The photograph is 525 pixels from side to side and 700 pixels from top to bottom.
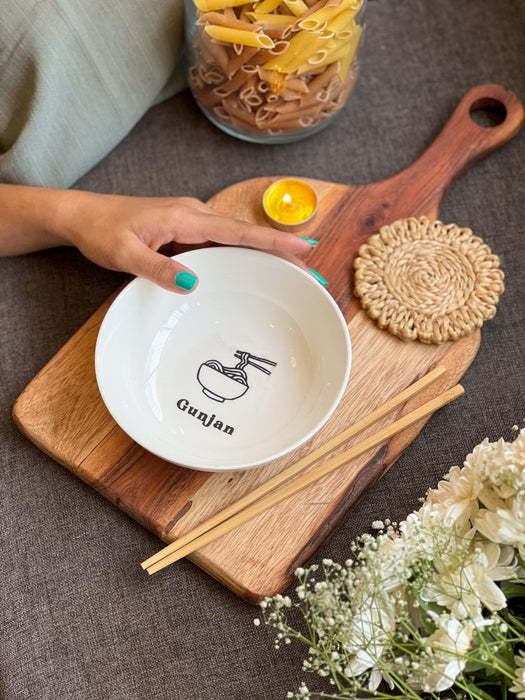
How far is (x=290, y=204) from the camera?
1015 millimetres

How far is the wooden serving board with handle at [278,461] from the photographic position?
820 mm

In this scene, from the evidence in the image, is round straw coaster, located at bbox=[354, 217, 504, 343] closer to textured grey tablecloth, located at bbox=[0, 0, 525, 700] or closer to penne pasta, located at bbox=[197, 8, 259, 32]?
textured grey tablecloth, located at bbox=[0, 0, 525, 700]

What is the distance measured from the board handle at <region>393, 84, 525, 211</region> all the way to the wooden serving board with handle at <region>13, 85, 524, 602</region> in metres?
0.03

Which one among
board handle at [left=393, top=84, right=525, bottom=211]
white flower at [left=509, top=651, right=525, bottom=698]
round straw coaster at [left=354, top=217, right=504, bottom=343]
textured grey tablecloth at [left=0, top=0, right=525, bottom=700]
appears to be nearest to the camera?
white flower at [left=509, top=651, right=525, bottom=698]

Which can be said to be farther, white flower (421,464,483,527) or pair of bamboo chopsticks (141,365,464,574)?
pair of bamboo chopsticks (141,365,464,574)

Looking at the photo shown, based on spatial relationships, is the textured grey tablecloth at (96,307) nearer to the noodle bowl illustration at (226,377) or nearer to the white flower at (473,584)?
the noodle bowl illustration at (226,377)

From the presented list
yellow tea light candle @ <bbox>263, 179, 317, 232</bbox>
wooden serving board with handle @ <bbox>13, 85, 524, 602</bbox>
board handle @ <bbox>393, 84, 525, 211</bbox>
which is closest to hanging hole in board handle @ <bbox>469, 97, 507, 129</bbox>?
board handle @ <bbox>393, 84, 525, 211</bbox>

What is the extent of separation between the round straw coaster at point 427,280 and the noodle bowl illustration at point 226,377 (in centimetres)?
18

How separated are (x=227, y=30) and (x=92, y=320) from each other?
43 cm

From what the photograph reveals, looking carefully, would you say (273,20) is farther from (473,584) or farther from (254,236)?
(473,584)

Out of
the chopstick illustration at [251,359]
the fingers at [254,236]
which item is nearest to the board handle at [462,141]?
the fingers at [254,236]

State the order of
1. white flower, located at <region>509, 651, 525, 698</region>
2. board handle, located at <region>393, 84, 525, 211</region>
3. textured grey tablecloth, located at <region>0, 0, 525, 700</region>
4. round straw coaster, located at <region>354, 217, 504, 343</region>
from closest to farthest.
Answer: white flower, located at <region>509, 651, 525, 698</region> → textured grey tablecloth, located at <region>0, 0, 525, 700</region> → round straw coaster, located at <region>354, 217, 504, 343</region> → board handle, located at <region>393, 84, 525, 211</region>

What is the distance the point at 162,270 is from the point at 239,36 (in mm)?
333

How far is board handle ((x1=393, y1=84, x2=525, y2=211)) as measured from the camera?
105cm
